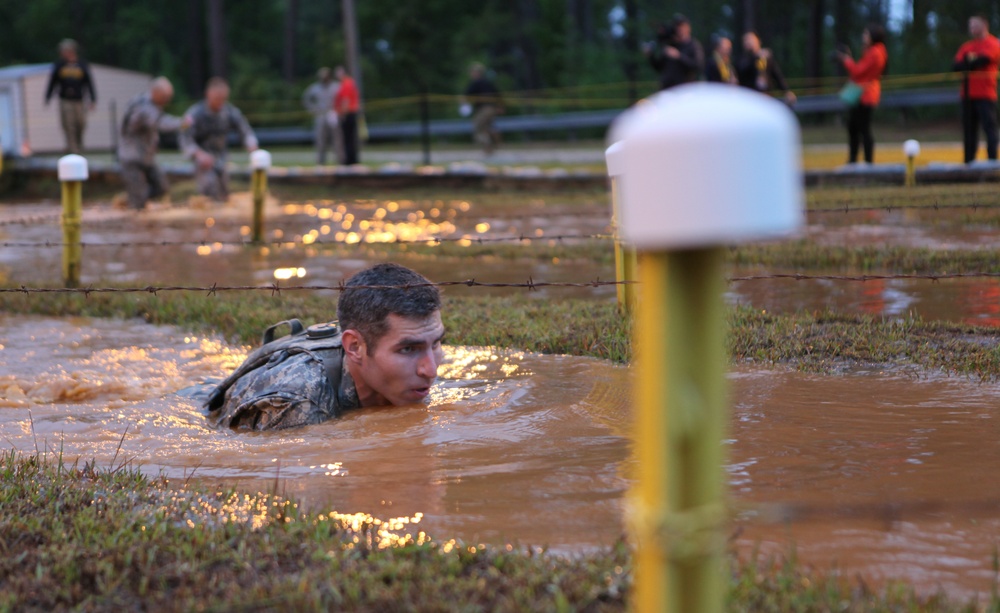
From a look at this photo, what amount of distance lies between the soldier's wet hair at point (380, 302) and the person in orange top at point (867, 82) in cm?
1281

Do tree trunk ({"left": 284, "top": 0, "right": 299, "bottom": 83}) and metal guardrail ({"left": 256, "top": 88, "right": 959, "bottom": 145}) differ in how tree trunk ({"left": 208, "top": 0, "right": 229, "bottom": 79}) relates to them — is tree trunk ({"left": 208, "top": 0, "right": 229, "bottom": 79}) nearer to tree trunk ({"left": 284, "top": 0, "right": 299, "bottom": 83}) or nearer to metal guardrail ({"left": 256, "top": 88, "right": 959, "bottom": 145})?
tree trunk ({"left": 284, "top": 0, "right": 299, "bottom": 83})

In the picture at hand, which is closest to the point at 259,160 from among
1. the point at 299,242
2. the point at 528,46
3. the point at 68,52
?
the point at 299,242

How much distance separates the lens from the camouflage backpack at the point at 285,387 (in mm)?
5379

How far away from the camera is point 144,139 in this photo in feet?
57.4

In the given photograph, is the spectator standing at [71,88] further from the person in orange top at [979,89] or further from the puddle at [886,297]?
the puddle at [886,297]

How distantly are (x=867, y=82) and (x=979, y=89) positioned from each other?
1.56m

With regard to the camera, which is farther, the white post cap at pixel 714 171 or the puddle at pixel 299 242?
the puddle at pixel 299 242

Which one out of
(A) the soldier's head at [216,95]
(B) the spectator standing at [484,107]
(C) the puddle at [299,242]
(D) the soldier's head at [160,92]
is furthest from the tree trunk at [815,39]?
(D) the soldier's head at [160,92]

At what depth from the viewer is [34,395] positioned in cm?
648

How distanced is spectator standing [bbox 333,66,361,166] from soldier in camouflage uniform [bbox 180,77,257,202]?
4591 mm

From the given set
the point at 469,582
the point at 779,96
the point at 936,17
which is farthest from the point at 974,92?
the point at 936,17

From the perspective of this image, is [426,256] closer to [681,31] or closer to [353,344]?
[353,344]

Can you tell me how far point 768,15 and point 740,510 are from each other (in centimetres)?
4520

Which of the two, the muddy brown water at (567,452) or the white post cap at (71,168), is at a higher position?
the white post cap at (71,168)
